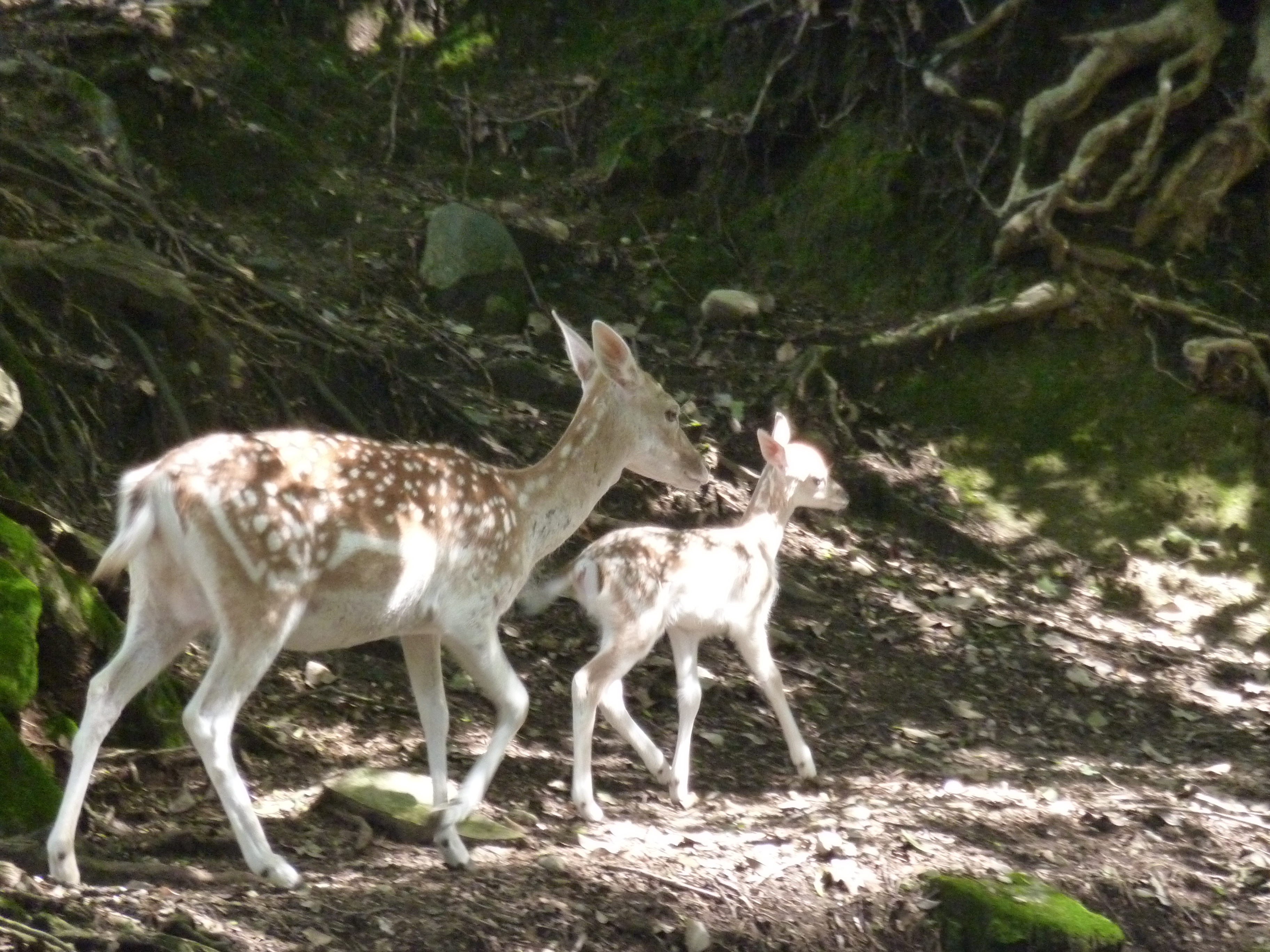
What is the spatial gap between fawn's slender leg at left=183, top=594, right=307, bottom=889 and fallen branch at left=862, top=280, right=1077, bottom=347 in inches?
260

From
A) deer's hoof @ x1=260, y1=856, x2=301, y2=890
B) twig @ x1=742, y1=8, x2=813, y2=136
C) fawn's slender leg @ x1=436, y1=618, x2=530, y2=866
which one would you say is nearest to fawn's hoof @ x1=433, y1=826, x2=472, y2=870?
fawn's slender leg @ x1=436, y1=618, x2=530, y2=866

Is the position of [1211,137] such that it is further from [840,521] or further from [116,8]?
[116,8]

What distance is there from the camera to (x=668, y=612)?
688 centimetres

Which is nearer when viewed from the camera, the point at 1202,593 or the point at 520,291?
the point at 1202,593

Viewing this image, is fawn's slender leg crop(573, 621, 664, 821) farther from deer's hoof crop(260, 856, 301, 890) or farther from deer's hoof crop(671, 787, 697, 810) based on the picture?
deer's hoof crop(260, 856, 301, 890)

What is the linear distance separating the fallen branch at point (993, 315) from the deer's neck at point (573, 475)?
452 cm

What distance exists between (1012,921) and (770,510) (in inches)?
104

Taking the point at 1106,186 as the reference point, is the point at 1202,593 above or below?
below

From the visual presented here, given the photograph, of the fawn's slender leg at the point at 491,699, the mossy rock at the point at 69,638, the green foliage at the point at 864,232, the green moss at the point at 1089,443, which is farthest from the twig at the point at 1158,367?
the mossy rock at the point at 69,638

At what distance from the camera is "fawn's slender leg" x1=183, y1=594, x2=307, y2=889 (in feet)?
16.6

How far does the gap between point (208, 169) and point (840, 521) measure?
4999 mm

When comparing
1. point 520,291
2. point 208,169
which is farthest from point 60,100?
point 520,291

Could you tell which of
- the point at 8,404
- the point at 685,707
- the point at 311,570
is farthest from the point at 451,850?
the point at 8,404

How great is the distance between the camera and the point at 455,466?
19.9 ft
